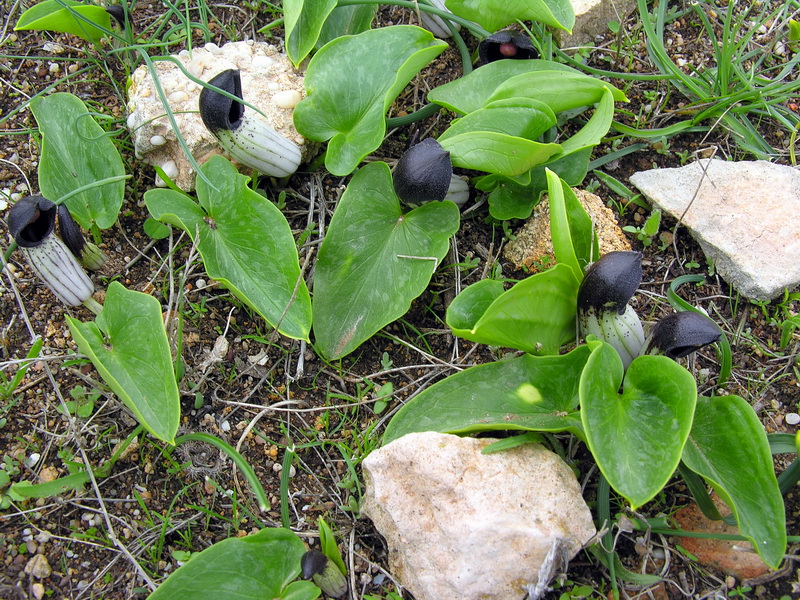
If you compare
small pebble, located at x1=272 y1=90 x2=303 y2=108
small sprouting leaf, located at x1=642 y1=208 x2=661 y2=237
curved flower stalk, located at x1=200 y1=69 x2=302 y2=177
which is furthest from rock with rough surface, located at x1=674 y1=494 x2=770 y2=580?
small pebble, located at x1=272 y1=90 x2=303 y2=108

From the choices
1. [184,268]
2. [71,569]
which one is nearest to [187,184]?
[184,268]

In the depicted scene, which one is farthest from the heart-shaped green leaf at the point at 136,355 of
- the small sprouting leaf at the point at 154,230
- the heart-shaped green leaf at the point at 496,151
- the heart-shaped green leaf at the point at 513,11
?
the heart-shaped green leaf at the point at 513,11

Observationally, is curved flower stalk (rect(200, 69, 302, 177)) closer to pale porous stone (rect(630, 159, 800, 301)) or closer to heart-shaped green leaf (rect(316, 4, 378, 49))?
heart-shaped green leaf (rect(316, 4, 378, 49))

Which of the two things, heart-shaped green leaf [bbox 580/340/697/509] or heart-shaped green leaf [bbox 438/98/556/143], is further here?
heart-shaped green leaf [bbox 438/98/556/143]

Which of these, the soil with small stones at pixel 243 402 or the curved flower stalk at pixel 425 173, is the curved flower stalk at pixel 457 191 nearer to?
the soil with small stones at pixel 243 402

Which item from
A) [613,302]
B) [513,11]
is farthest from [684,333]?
[513,11]

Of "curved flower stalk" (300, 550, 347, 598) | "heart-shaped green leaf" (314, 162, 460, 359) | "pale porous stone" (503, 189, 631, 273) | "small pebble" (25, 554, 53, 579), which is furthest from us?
"pale porous stone" (503, 189, 631, 273)
